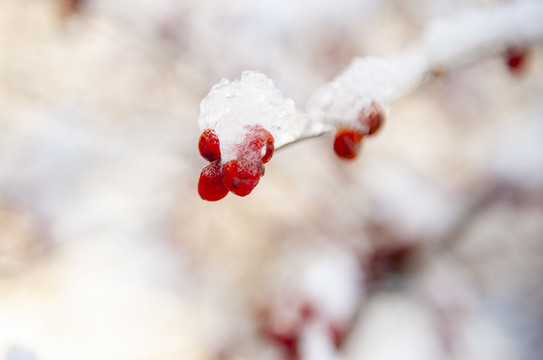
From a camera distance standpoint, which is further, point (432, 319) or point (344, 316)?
point (432, 319)

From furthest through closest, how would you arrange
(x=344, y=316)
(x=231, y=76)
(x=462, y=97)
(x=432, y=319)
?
(x=462, y=97), (x=231, y=76), (x=432, y=319), (x=344, y=316)

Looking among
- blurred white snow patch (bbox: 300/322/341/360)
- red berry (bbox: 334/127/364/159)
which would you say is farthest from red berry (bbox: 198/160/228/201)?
blurred white snow patch (bbox: 300/322/341/360)

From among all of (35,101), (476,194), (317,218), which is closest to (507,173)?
(476,194)

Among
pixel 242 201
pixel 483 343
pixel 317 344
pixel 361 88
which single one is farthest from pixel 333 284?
pixel 361 88

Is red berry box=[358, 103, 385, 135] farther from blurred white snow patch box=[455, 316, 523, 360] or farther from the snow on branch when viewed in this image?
blurred white snow patch box=[455, 316, 523, 360]

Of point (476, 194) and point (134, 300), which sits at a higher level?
point (476, 194)

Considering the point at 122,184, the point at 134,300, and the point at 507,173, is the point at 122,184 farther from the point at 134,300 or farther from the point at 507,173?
the point at 507,173

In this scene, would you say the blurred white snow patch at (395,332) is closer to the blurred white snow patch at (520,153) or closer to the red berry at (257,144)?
the blurred white snow patch at (520,153)
